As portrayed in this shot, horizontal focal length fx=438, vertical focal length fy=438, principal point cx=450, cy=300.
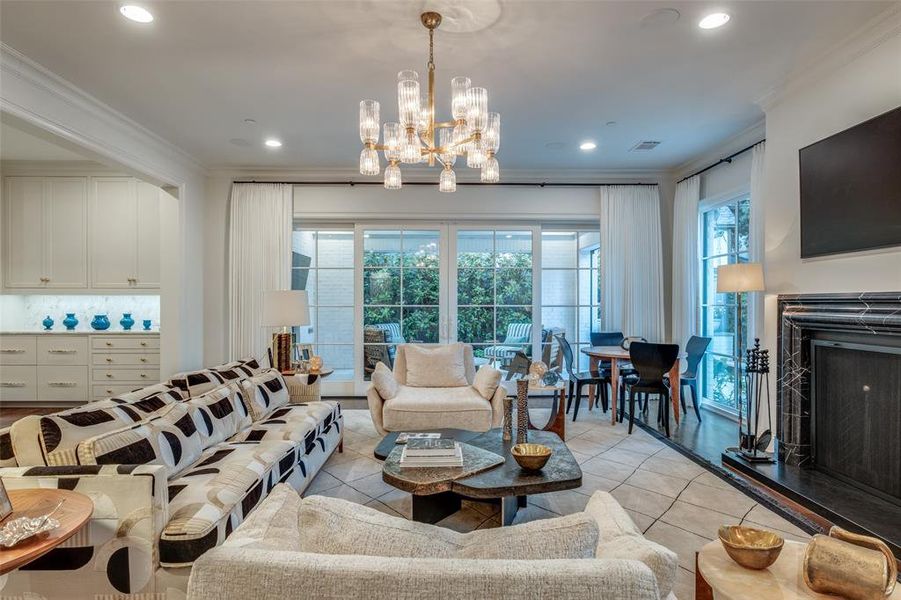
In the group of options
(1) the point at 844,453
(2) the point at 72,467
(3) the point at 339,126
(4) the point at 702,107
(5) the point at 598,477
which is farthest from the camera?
(3) the point at 339,126

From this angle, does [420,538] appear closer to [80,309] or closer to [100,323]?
[100,323]

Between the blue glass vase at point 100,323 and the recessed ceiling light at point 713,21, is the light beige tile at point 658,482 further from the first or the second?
the blue glass vase at point 100,323

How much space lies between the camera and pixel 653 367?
381 cm

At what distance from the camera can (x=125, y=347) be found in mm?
4863

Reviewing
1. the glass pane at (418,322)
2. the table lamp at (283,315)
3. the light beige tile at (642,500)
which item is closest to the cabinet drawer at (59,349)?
the table lamp at (283,315)

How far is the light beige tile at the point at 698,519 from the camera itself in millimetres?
2289

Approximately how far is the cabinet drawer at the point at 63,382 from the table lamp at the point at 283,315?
2.58 m

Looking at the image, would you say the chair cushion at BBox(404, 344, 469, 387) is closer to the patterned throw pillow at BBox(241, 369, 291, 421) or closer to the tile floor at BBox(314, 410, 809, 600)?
the tile floor at BBox(314, 410, 809, 600)

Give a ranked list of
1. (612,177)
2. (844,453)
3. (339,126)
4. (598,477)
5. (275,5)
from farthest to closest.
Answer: (612,177) < (339,126) < (598,477) < (844,453) < (275,5)

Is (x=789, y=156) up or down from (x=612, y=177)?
down

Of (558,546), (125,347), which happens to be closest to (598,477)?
(558,546)

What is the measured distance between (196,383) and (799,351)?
395cm

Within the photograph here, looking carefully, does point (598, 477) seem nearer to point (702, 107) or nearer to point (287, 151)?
point (702, 107)

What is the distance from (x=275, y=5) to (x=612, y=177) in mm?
4120
